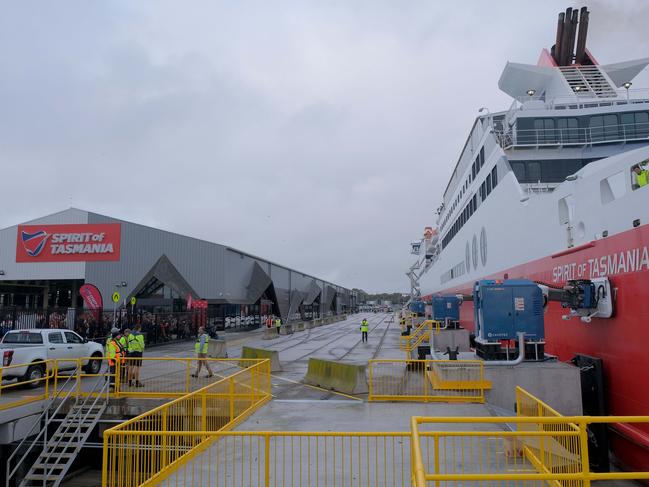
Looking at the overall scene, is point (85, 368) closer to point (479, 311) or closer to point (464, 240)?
point (479, 311)

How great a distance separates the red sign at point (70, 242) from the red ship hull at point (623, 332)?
93.9 ft

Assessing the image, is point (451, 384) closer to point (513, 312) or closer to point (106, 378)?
point (513, 312)

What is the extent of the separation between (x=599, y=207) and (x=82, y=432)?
13055mm

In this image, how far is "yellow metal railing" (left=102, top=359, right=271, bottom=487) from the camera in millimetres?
7066

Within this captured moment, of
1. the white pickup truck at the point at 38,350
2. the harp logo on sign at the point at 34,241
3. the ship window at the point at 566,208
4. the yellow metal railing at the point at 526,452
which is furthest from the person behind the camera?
the harp logo on sign at the point at 34,241

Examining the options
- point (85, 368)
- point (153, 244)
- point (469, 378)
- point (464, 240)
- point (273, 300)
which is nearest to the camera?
point (469, 378)

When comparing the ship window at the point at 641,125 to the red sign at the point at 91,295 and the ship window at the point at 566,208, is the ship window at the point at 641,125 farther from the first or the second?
the red sign at the point at 91,295

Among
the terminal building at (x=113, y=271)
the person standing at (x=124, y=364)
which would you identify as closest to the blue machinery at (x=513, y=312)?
the person standing at (x=124, y=364)

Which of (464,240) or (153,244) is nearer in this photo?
(464,240)

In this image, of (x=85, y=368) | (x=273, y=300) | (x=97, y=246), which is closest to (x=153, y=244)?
(x=97, y=246)

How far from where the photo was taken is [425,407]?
1157 cm

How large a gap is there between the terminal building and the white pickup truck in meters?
6.66

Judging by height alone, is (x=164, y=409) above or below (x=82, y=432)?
above

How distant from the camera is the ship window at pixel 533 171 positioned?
1815cm
